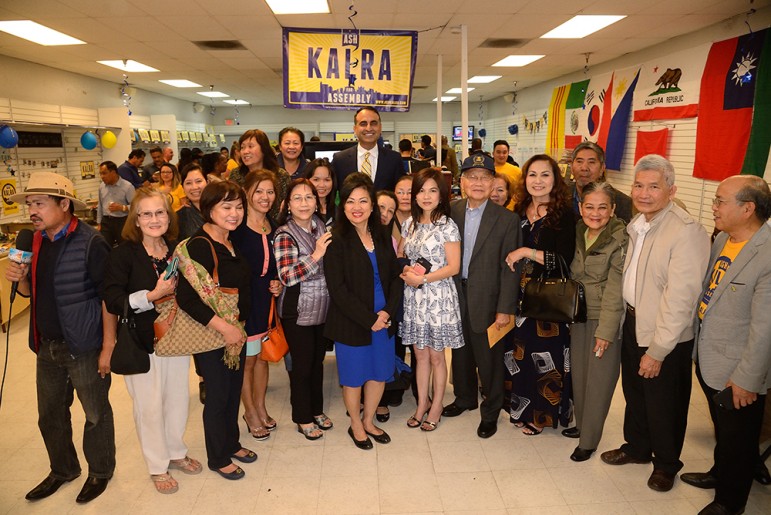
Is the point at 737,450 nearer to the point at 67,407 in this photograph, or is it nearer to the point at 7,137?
the point at 67,407

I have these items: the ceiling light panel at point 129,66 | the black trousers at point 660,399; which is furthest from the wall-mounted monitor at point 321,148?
the ceiling light panel at point 129,66

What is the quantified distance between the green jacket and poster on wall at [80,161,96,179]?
32.7 feet

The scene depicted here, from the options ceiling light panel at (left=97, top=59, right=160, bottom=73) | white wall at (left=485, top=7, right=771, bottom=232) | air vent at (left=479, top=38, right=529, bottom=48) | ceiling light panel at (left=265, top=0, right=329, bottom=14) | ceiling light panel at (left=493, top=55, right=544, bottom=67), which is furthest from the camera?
ceiling light panel at (left=493, top=55, right=544, bottom=67)

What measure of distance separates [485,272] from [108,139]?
955 centimetres

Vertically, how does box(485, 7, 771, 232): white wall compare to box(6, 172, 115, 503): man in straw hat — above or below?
above

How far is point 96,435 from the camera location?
8.96ft

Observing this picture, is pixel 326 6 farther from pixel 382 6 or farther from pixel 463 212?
pixel 463 212

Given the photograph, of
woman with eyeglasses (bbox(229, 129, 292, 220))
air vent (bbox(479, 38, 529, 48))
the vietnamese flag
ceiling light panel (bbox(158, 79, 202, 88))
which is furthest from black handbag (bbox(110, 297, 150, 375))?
ceiling light panel (bbox(158, 79, 202, 88))

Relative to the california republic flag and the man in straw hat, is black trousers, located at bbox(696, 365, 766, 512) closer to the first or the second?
the man in straw hat

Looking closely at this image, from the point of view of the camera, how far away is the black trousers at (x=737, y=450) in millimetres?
2398

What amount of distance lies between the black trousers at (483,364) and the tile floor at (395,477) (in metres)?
0.21

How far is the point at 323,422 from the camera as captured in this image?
3477 mm

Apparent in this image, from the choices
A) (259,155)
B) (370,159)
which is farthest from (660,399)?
(259,155)

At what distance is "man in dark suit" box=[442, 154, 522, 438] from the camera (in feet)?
10.2
